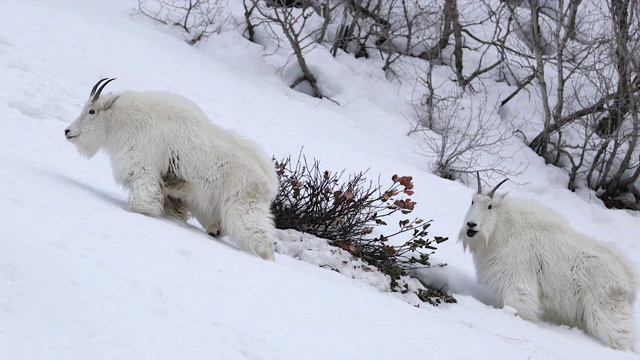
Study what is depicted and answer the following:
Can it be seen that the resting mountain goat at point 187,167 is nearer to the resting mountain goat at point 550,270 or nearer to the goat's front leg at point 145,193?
the goat's front leg at point 145,193

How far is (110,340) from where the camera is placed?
3.59 meters

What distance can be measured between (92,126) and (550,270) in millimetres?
4727

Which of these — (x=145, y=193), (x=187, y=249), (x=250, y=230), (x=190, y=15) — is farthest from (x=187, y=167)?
(x=190, y=15)

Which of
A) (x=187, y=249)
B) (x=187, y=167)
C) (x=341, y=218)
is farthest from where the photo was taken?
(x=341, y=218)

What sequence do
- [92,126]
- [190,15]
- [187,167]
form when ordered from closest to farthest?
[187,167], [92,126], [190,15]

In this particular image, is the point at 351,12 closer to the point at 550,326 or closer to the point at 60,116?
the point at 60,116

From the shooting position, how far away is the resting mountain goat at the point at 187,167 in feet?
21.1

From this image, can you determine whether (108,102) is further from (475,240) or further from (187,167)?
(475,240)

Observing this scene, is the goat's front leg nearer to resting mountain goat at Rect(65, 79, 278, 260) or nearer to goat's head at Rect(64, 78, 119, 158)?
resting mountain goat at Rect(65, 79, 278, 260)

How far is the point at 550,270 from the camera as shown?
8281 mm

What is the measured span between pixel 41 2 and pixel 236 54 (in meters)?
4.19

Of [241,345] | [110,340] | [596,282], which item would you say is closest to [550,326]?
[596,282]

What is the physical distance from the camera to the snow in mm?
3824

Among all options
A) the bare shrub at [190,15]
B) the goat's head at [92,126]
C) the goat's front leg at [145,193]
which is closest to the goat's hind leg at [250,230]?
the goat's front leg at [145,193]
